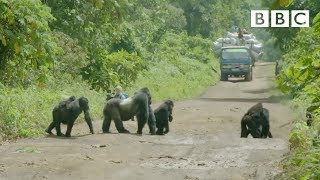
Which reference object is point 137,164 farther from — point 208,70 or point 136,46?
point 208,70

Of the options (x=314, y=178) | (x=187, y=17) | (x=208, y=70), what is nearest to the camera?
(x=314, y=178)

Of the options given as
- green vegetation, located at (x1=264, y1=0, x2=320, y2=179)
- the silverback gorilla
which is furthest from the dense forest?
the silverback gorilla

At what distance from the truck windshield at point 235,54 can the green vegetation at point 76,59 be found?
189 centimetres

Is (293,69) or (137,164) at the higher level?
(293,69)

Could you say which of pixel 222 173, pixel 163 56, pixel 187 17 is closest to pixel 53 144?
pixel 222 173

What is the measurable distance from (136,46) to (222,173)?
23930mm

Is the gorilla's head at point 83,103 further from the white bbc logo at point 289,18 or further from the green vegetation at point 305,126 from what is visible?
the white bbc logo at point 289,18

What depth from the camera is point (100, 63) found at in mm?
24516

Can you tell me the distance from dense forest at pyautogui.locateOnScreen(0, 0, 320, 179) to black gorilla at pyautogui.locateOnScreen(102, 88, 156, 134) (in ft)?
5.40

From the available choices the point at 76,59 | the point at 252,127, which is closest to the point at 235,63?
the point at 76,59

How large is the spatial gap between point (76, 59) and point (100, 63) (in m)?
2.27

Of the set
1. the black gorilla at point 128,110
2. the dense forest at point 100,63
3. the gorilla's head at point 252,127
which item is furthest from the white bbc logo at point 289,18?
the black gorilla at point 128,110

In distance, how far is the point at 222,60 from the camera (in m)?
44.1

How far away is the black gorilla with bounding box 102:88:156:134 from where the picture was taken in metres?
15.0
